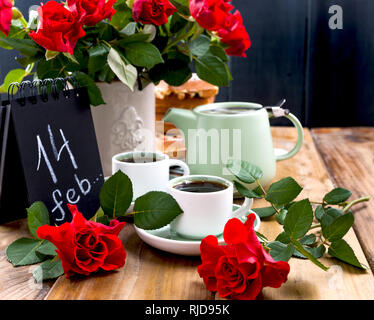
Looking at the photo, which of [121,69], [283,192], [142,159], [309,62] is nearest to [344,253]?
[283,192]

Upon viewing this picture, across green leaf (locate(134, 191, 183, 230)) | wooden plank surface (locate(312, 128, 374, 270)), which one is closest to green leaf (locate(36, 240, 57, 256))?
green leaf (locate(134, 191, 183, 230))

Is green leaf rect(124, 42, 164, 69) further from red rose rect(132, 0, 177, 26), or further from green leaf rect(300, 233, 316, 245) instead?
green leaf rect(300, 233, 316, 245)

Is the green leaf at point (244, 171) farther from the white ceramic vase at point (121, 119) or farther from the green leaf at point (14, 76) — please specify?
the green leaf at point (14, 76)

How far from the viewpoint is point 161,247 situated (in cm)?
66

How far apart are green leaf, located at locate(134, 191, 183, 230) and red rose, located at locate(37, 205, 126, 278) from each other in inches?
1.8

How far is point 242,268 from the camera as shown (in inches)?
21.4

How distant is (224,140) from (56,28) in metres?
0.35

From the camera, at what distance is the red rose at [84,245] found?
0.58 m

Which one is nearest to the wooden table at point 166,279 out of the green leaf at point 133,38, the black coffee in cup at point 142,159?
the black coffee in cup at point 142,159

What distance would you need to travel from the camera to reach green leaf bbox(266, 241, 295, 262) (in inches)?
23.3

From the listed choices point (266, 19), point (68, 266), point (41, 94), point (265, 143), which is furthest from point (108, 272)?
point (266, 19)

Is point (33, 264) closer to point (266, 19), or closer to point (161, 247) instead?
point (161, 247)

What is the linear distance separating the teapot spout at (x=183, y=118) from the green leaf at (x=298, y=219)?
359 mm

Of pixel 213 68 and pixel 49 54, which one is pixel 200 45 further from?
pixel 49 54
